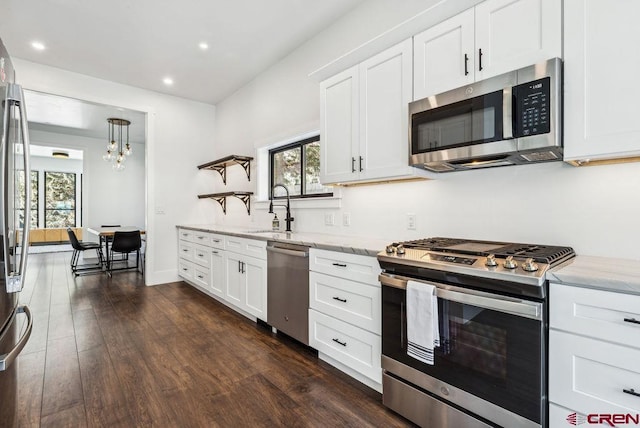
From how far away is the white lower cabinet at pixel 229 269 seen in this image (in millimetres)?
3041

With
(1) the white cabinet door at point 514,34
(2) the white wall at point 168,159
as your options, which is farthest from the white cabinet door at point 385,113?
(2) the white wall at point 168,159

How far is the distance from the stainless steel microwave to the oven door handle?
2.35 feet

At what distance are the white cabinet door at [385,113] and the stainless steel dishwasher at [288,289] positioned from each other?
84 cm

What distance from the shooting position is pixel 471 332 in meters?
1.45

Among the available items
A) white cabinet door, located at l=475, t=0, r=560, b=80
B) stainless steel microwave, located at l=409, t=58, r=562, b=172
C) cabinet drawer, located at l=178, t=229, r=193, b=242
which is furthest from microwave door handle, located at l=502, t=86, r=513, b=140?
cabinet drawer, located at l=178, t=229, r=193, b=242

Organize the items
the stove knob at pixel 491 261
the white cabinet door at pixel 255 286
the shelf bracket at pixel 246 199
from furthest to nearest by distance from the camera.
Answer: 1. the shelf bracket at pixel 246 199
2. the white cabinet door at pixel 255 286
3. the stove knob at pixel 491 261

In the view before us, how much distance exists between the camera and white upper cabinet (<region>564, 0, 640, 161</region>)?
1290 mm

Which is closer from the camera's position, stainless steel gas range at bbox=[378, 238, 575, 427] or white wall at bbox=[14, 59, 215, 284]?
stainless steel gas range at bbox=[378, 238, 575, 427]

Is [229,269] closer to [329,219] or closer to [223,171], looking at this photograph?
[329,219]

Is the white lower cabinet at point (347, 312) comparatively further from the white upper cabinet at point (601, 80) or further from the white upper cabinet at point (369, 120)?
the white upper cabinet at point (601, 80)

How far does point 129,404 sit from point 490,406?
1.95 meters

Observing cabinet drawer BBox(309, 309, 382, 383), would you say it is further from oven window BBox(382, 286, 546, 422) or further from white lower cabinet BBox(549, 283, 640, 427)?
white lower cabinet BBox(549, 283, 640, 427)

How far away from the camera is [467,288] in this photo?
1.43m

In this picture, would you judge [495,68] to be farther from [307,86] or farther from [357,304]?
[307,86]
